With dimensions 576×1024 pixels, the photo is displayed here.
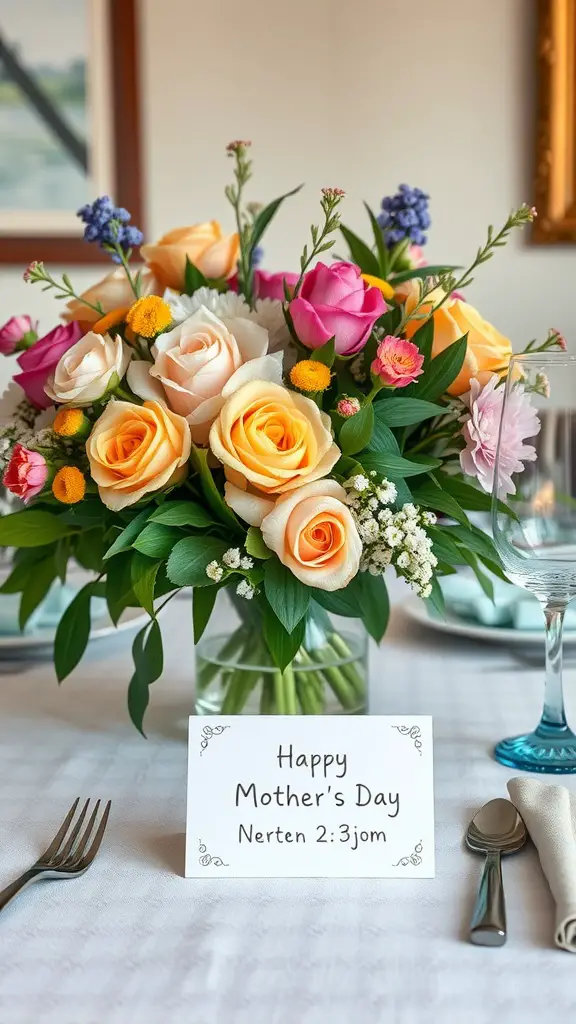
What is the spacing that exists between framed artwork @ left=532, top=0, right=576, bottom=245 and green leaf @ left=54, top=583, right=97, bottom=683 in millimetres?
1904

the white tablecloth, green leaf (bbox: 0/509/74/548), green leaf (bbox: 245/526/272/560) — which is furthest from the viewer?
green leaf (bbox: 0/509/74/548)

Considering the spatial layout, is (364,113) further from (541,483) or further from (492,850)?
(492,850)

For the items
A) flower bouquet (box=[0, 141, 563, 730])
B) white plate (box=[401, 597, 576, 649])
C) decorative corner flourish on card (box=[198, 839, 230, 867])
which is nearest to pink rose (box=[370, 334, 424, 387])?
flower bouquet (box=[0, 141, 563, 730])

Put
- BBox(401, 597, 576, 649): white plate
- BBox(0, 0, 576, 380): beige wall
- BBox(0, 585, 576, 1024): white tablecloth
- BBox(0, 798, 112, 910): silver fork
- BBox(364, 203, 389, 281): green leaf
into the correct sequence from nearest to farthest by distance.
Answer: BBox(0, 585, 576, 1024): white tablecloth → BBox(0, 798, 112, 910): silver fork → BBox(364, 203, 389, 281): green leaf → BBox(401, 597, 576, 649): white plate → BBox(0, 0, 576, 380): beige wall

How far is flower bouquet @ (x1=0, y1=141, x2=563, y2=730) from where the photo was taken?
72 centimetres

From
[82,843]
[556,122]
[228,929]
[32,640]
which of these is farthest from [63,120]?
[228,929]

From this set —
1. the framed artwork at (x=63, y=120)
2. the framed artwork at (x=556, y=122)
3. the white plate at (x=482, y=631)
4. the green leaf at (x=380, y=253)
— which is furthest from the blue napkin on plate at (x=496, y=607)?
the framed artwork at (x=63, y=120)

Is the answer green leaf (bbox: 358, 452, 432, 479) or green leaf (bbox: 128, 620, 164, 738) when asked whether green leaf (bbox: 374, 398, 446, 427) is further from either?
green leaf (bbox: 128, 620, 164, 738)

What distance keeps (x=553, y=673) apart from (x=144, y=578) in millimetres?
316

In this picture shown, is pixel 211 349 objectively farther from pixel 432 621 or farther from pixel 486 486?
pixel 432 621

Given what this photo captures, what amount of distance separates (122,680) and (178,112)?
1.92 m

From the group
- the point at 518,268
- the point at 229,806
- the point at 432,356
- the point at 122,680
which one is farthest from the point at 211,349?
the point at 518,268

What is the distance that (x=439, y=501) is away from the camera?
0.80 meters

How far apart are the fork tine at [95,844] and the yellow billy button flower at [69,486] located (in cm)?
21
